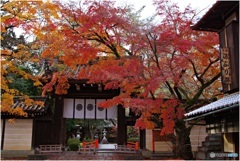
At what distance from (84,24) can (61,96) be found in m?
7.44

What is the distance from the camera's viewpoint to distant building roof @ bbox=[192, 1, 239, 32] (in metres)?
8.56

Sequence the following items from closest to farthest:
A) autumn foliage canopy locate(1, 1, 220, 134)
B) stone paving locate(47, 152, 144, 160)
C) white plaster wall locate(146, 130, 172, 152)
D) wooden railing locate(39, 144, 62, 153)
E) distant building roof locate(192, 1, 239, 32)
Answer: distant building roof locate(192, 1, 239, 32)
autumn foliage canopy locate(1, 1, 220, 134)
stone paving locate(47, 152, 144, 160)
wooden railing locate(39, 144, 62, 153)
white plaster wall locate(146, 130, 172, 152)

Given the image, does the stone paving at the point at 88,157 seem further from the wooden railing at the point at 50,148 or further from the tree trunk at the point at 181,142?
the tree trunk at the point at 181,142

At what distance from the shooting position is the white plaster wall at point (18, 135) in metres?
17.9

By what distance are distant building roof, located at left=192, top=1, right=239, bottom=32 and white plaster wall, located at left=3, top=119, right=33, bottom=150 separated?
1341cm

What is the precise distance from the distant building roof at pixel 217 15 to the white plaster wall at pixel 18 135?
528 inches

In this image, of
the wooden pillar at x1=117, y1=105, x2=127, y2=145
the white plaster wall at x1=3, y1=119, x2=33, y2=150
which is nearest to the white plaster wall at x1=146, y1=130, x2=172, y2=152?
the wooden pillar at x1=117, y1=105, x2=127, y2=145

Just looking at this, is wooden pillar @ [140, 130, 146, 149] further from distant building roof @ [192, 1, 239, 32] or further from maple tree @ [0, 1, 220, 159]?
distant building roof @ [192, 1, 239, 32]

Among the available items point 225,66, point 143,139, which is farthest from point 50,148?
point 225,66

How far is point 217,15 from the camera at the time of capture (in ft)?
30.8

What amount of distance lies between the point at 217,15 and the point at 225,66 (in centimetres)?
193

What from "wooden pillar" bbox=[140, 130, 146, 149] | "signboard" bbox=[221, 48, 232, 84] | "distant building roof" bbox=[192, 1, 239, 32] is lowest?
"wooden pillar" bbox=[140, 130, 146, 149]

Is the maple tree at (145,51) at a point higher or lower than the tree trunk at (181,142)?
higher

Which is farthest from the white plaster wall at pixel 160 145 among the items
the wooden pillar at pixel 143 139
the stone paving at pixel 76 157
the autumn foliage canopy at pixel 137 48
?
the autumn foliage canopy at pixel 137 48
